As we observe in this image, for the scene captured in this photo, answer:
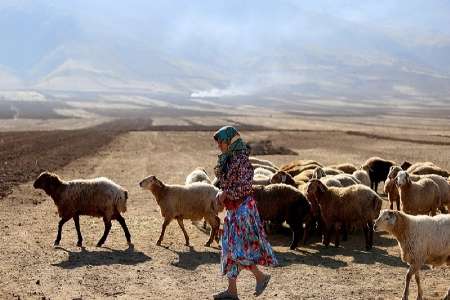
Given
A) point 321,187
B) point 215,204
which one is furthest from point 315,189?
point 215,204

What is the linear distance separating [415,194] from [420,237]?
5.13 m

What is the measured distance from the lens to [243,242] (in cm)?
752

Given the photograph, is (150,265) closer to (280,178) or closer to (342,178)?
(280,178)

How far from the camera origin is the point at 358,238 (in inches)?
505

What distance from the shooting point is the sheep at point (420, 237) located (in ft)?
28.0

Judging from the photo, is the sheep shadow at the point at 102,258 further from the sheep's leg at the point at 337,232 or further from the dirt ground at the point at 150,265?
the sheep's leg at the point at 337,232

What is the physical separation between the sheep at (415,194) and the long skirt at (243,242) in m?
6.74

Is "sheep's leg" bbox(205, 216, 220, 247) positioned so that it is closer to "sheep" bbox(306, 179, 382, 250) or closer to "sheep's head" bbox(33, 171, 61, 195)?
"sheep" bbox(306, 179, 382, 250)

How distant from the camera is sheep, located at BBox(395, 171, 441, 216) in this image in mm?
13414

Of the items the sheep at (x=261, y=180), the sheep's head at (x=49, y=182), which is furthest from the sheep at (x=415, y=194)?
the sheep's head at (x=49, y=182)

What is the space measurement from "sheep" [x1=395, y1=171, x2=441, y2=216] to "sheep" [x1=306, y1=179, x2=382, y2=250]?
70.6 inches

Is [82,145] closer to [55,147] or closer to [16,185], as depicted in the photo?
[55,147]

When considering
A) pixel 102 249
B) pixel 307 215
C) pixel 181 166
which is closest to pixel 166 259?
pixel 102 249

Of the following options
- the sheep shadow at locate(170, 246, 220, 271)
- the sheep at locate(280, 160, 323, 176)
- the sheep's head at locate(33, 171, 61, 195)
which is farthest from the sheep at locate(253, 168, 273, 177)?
the sheep's head at locate(33, 171, 61, 195)
